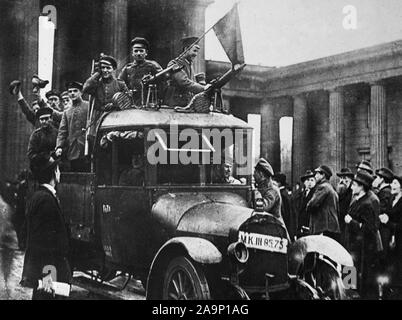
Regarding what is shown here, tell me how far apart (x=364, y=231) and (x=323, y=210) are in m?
0.45

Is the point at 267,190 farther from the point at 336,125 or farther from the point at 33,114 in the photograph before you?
the point at 336,125

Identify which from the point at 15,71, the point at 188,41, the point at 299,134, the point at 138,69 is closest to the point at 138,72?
the point at 138,69

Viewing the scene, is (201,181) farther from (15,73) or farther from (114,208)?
(15,73)

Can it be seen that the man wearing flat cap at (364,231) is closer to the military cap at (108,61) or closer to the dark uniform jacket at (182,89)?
the dark uniform jacket at (182,89)

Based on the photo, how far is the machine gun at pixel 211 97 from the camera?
502 centimetres

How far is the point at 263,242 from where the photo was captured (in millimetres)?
4168

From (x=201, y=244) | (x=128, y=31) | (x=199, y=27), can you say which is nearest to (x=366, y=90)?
(x=128, y=31)

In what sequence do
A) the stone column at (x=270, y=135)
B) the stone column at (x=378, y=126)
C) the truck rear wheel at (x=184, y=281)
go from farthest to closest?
the stone column at (x=378, y=126) → the stone column at (x=270, y=135) → the truck rear wheel at (x=184, y=281)

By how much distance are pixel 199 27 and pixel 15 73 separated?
7.16 feet

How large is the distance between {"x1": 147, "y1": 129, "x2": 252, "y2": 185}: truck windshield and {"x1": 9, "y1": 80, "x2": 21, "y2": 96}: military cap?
2.21 meters

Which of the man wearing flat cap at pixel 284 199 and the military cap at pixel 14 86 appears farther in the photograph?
the man wearing flat cap at pixel 284 199

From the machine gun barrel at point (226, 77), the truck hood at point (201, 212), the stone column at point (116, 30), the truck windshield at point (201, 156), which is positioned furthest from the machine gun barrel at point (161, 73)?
the stone column at point (116, 30)

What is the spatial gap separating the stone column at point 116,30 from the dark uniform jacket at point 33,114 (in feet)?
5.95
